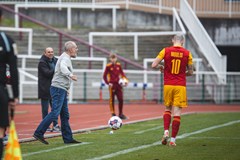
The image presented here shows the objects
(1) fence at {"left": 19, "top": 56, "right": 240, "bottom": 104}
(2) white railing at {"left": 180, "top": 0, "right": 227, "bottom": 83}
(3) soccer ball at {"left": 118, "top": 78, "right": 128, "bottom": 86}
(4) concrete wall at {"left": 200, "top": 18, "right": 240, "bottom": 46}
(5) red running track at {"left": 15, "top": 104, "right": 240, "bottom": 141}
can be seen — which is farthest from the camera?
(4) concrete wall at {"left": 200, "top": 18, "right": 240, "bottom": 46}

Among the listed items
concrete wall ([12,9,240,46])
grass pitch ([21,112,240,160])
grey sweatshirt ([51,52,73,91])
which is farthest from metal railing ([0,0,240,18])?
grey sweatshirt ([51,52,73,91])

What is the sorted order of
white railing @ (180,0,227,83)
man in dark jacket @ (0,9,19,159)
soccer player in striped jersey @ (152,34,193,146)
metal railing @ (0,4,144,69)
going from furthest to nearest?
metal railing @ (0,4,144,69) < white railing @ (180,0,227,83) < soccer player in striped jersey @ (152,34,193,146) < man in dark jacket @ (0,9,19,159)

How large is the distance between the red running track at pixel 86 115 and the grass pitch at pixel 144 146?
50.6 inches

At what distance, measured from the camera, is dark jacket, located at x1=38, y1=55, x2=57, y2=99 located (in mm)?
19203

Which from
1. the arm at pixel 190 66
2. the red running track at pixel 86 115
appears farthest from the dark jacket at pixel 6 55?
the red running track at pixel 86 115

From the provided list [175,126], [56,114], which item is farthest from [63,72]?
[175,126]

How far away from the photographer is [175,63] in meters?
15.8

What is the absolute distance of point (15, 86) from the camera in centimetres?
1112

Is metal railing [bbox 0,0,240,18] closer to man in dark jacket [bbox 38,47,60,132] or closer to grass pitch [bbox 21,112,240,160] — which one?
grass pitch [bbox 21,112,240,160]

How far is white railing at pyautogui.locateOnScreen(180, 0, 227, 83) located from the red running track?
7.78 ft

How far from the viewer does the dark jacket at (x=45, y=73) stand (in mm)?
19203

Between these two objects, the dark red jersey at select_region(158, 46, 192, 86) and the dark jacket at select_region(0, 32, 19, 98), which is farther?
the dark red jersey at select_region(158, 46, 192, 86)

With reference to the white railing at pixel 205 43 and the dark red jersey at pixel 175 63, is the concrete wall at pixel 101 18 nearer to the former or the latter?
the white railing at pixel 205 43

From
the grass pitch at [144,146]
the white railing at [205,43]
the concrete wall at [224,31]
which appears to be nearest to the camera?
the grass pitch at [144,146]
